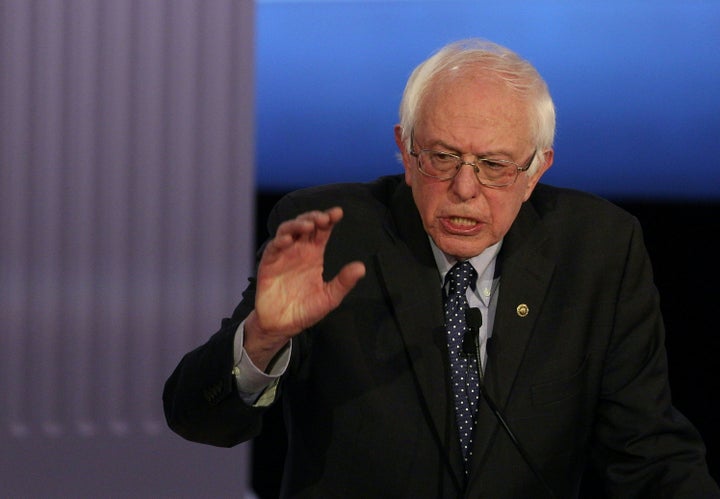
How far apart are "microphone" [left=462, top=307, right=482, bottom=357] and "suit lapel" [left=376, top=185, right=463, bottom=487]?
146mm

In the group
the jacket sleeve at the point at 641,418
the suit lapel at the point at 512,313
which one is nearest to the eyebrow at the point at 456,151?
the suit lapel at the point at 512,313

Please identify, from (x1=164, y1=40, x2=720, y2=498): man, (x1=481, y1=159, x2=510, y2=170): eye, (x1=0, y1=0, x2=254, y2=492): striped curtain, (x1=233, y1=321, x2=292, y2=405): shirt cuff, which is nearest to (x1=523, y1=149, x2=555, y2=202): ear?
(x1=164, y1=40, x2=720, y2=498): man

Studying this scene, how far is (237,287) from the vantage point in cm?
303

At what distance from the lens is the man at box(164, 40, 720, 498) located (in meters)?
1.68

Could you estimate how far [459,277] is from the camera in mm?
1786

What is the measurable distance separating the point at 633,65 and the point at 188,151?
131cm

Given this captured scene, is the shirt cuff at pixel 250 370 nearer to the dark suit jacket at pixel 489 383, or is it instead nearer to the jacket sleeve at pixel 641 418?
the dark suit jacket at pixel 489 383

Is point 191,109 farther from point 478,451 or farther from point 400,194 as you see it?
point 478,451

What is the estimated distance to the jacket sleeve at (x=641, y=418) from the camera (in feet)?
5.62

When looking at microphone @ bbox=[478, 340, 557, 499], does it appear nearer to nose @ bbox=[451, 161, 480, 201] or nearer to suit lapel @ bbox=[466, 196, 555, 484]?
suit lapel @ bbox=[466, 196, 555, 484]

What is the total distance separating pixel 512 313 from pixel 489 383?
0.13 metres

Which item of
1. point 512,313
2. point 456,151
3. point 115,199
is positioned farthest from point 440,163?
point 115,199

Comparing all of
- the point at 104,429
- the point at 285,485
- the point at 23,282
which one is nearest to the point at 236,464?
the point at 104,429

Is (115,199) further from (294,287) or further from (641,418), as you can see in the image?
(641,418)
